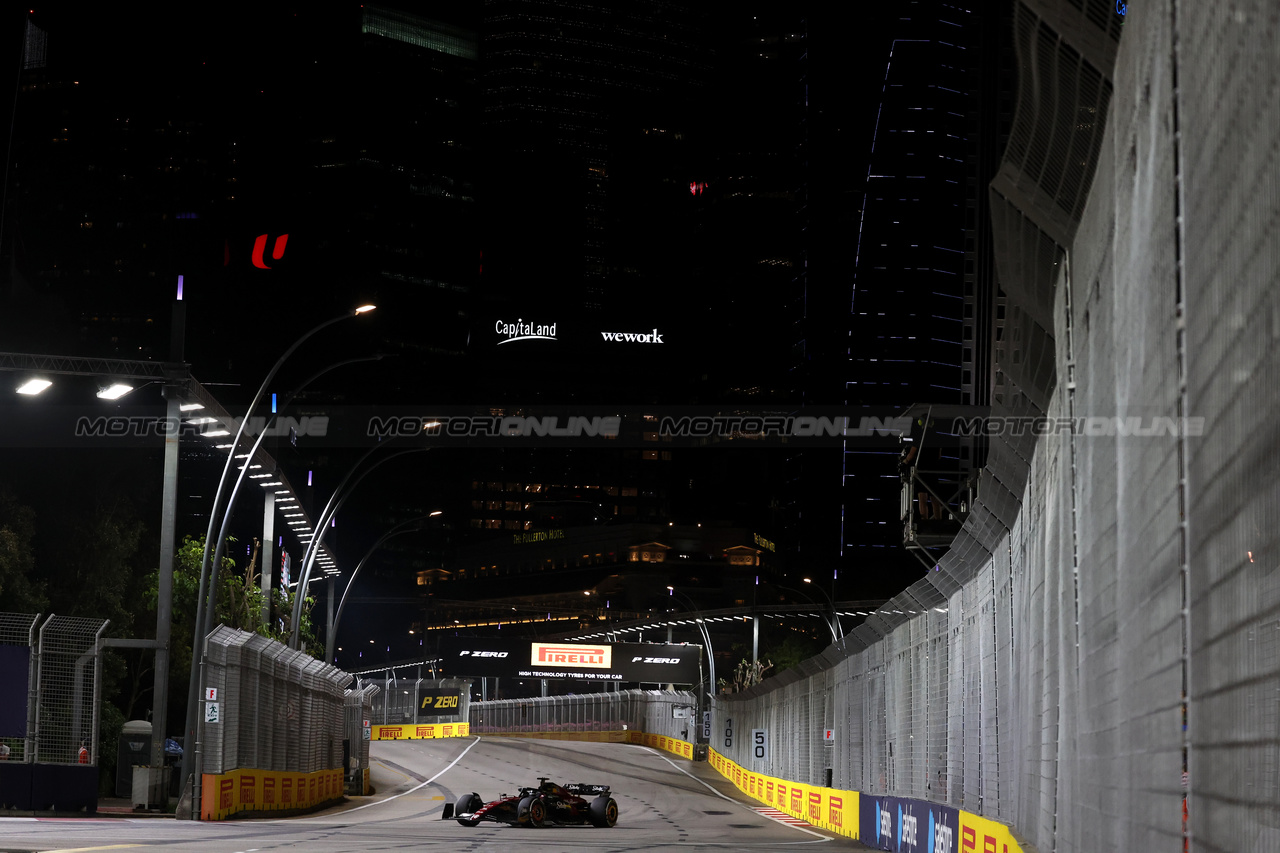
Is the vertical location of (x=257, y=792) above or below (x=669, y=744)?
above

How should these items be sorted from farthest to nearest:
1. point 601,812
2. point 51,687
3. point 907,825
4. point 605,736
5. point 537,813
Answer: point 605,736, point 601,812, point 537,813, point 51,687, point 907,825

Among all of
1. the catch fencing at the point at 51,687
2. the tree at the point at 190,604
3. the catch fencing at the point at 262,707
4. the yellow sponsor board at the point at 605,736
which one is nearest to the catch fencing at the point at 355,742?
the tree at the point at 190,604

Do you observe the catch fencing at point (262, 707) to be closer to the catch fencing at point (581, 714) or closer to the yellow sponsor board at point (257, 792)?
the yellow sponsor board at point (257, 792)

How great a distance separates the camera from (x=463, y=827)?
26.9 metres

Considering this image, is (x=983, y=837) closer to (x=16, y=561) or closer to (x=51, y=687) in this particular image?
(x=51, y=687)

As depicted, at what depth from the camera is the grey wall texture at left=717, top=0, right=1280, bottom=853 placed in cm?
277

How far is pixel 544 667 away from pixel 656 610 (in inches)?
3868

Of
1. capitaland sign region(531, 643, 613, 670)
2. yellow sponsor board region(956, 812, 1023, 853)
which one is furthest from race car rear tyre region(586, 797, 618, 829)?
capitaland sign region(531, 643, 613, 670)

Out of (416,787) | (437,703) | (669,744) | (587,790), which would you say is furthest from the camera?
(437,703)

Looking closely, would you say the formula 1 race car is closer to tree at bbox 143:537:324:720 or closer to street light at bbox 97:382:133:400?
street light at bbox 97:382:133:400

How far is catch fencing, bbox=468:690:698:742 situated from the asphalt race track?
29.0 meters

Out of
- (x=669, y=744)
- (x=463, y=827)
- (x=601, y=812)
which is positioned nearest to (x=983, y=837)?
(x=463, y=827)

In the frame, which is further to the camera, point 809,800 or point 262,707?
point 809,800

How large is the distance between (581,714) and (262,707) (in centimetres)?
7463
